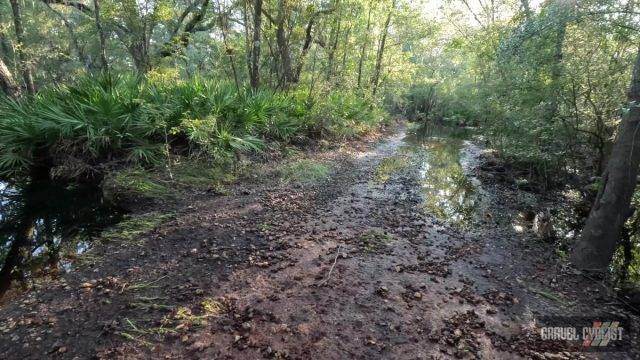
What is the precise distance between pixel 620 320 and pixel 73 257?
6732mm

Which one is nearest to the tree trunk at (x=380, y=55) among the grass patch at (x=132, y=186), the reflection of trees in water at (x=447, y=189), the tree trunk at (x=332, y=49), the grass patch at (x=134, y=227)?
the tree trunk at (x=332, y=49)

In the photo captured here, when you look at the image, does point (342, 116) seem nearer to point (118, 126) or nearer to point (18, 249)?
point (118, 126)

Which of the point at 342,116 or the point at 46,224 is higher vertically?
the point at 342,116

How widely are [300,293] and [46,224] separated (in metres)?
5.16

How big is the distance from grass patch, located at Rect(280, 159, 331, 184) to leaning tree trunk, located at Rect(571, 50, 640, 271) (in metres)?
5.06

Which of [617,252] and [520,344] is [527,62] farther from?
[520,344]

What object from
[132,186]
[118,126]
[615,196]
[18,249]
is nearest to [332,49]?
[118,126]

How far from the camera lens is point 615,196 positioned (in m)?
4.66

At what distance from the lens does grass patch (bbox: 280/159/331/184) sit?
802cm

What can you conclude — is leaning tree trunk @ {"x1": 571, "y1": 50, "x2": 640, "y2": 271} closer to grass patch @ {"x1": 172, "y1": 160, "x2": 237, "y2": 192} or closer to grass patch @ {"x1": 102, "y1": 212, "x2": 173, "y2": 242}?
grass patch @ {"x1": 172, "y1": 160, "x2": 237, "y2": 192}

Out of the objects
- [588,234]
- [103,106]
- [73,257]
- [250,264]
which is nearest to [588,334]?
[588,234]

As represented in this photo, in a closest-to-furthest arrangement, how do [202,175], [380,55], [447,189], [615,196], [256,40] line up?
[615,196] → [202,175] → [447,189] → [256,40] → [380,55]

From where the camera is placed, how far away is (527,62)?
8.27 metres

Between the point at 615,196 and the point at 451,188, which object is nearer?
the point at 615,196
